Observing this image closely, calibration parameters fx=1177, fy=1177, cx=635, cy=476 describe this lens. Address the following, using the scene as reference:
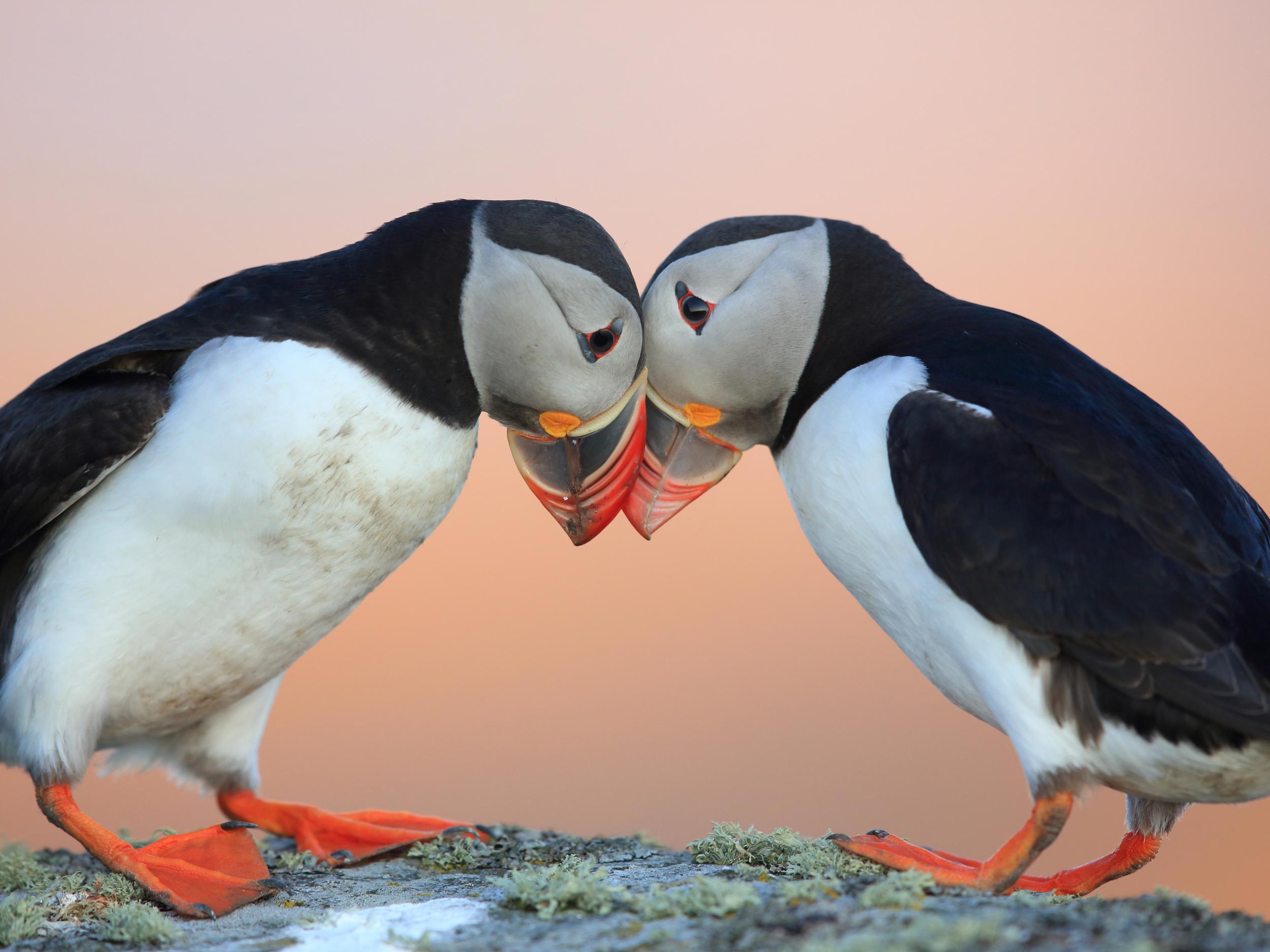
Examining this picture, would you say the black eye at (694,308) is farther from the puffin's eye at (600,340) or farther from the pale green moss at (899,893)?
the pale green moss at (899,893)

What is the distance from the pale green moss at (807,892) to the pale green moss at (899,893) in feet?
0.31

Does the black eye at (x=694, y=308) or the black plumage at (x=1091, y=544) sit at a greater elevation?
the black eye at (x=694, y=308)

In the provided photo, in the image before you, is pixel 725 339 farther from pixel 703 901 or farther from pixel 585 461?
pixel 703 901

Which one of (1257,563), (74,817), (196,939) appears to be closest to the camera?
(196,939)

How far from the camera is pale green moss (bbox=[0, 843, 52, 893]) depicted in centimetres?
462

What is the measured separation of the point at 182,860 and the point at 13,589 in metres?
1.26

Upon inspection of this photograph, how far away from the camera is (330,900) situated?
4.28 m

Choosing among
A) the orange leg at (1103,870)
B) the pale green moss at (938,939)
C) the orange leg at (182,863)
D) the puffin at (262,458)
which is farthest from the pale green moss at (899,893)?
the orange leg at (182,863)

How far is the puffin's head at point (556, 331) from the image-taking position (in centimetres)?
468

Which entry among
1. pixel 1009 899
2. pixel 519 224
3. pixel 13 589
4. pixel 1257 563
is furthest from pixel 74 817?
pixel 1257 563

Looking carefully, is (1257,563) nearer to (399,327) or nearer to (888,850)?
(888,850)

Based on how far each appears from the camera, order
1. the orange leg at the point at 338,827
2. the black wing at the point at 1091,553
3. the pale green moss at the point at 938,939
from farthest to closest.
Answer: the orange leg at the point at 338,827 < the black wing at the point at 1091,553 < the pale green moss at the point at 938,939

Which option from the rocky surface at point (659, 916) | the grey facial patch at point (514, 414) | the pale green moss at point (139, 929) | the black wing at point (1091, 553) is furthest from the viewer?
the grey facial patch at point (514, 414)

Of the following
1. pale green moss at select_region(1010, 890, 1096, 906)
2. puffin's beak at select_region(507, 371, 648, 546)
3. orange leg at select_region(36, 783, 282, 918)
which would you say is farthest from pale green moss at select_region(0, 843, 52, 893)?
pale green moss at select_region(1010, 890, 1096, 906)
